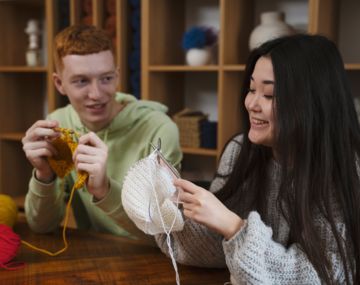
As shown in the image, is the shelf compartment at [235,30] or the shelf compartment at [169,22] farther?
the shelf compartment at [169,22]

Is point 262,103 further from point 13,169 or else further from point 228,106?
point 13,169

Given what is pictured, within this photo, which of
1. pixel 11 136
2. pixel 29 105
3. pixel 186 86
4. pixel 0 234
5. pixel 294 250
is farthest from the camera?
pixel 29 105

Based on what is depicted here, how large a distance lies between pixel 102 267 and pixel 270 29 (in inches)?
53.6

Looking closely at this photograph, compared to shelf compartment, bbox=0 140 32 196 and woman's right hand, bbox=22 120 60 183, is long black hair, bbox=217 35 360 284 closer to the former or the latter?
woman's right hand, bbox=22 120 60 183

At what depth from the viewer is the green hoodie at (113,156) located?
4.48 feet

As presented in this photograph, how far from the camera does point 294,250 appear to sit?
0.92 meters

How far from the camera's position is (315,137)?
0.96m

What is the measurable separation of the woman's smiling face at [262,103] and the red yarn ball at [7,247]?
582 millimetres

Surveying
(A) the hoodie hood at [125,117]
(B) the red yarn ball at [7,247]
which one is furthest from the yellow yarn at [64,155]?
(A) the hoodie hood at [125,117]

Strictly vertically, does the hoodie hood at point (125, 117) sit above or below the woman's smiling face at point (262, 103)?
below

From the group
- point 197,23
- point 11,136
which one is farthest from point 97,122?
point 11,136

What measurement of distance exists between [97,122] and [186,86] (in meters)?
1.18

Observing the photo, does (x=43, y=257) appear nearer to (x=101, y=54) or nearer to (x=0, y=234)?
(x=0, y=234)

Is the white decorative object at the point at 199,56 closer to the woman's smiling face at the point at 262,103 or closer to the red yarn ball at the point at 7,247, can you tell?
the woman's smiling face at the point at 262,103
